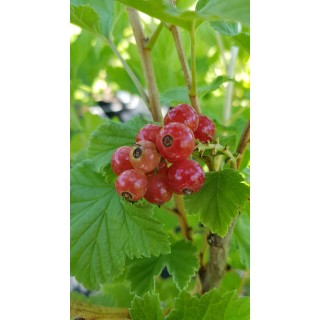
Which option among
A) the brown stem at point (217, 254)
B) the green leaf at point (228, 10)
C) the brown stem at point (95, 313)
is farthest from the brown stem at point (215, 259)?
the green leaf at point (228, 10)

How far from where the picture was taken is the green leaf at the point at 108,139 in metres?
0.50

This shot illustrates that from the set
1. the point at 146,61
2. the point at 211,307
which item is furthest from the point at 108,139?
the point at 211,307

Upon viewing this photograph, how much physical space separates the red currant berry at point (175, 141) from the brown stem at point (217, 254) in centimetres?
9

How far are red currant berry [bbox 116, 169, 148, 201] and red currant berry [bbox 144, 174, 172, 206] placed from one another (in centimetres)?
1

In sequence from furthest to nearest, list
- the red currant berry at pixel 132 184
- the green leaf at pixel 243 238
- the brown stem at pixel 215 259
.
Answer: the green leaf at pixel 243 238 → the brown stem at pixel 215 259 → the red currant berry at pixel 132 184

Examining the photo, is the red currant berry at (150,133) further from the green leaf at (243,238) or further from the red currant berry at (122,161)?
the green leaf at (243,238)

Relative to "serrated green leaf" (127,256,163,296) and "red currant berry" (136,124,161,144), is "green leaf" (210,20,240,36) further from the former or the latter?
"serrated green leaf" (127,256,163,296)

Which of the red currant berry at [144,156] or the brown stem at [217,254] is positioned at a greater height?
the red currant berry at [144,156]

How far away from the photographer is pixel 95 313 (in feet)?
A: 1.63

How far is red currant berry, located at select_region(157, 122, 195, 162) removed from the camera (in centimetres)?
37

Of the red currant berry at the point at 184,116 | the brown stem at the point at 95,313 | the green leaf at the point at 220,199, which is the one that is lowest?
the brown stem at the point at 95,313

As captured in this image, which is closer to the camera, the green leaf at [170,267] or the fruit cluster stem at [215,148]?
the fruit cluster stem at [215,148]
